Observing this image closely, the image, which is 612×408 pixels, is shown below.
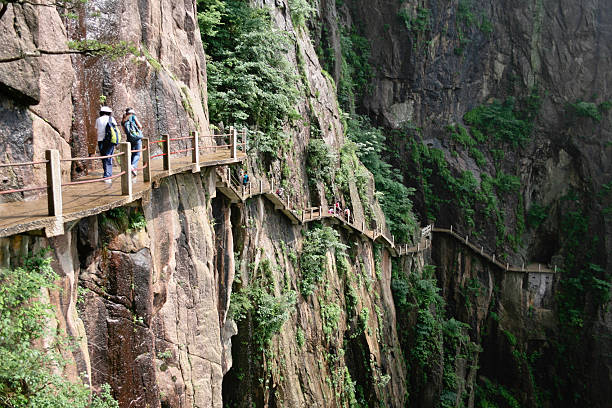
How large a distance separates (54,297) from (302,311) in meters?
12.6

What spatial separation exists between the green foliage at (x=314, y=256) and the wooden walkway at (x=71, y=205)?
34.9ft

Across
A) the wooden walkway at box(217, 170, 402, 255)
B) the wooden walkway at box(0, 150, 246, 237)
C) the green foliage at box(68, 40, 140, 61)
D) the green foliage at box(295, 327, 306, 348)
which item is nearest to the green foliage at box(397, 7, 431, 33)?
the wooden walkway at box(217, 170, 402, 255)

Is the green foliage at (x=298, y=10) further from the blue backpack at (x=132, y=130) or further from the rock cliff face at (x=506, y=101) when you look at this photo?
the blue backpack at (x=132, y=130)

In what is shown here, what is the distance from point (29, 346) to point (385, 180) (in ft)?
85.4

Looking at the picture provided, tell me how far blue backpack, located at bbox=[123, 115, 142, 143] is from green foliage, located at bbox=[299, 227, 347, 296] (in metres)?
11.3

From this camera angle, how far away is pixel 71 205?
6012 mm

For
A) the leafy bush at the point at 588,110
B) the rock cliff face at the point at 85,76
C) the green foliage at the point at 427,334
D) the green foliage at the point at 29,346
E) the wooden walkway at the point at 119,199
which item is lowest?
the green foliage at the point at 427,334

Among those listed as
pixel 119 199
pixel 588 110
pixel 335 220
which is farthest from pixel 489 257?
pixel 119 199

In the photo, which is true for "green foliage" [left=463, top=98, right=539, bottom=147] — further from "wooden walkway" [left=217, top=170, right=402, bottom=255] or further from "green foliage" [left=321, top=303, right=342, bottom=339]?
"green foliage" [left=321, top=303, right=342, bottom=339]

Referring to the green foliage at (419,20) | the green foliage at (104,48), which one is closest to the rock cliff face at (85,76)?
the green foliage at (104,48)

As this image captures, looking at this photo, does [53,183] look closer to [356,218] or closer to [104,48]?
[104,48]

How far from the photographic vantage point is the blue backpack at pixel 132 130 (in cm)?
780

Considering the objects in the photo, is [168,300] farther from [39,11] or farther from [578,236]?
[578,236]

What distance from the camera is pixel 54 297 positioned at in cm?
579
